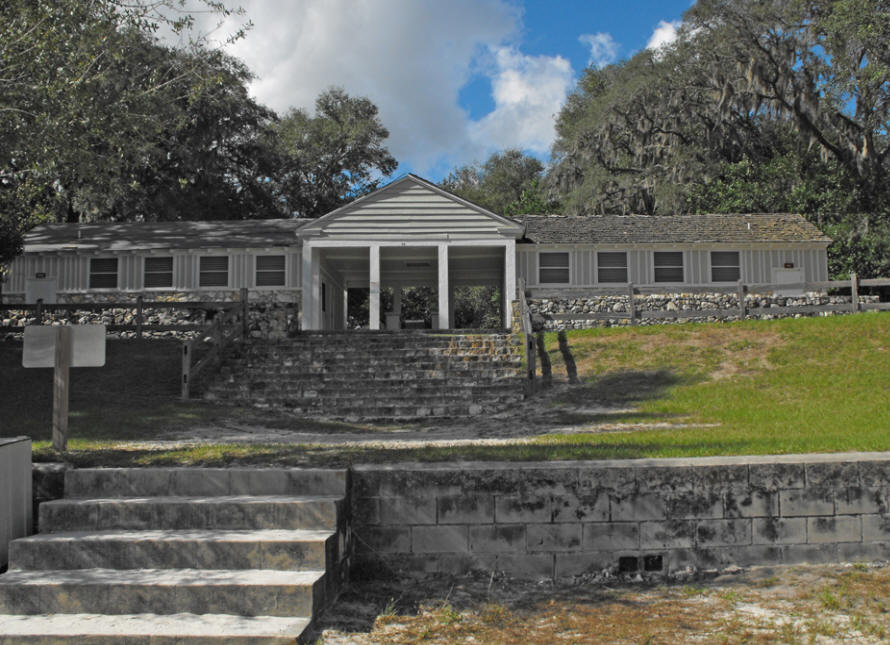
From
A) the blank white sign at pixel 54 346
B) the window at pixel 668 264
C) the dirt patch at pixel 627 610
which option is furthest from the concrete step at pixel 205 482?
the window at pixel 668 264

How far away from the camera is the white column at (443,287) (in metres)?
20.5

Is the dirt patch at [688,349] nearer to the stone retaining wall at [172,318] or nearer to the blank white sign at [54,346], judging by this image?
the stone retaining wall at [172,318]

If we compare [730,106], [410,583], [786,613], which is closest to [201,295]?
[410,583]

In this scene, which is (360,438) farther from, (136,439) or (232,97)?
(232,97)

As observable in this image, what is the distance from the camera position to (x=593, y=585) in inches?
223

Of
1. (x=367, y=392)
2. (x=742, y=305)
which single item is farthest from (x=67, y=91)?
(x=742, y=305)

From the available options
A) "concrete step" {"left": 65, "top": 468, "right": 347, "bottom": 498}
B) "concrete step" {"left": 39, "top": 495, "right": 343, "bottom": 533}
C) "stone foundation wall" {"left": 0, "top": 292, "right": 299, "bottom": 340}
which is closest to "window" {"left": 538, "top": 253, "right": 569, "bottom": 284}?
"stone foundation wall" {"left": 0, "top": 292, "right": 299, "bottom": 340}

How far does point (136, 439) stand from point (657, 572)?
247 inches

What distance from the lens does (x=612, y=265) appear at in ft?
76.4

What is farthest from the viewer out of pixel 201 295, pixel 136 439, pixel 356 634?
pixel 201 295

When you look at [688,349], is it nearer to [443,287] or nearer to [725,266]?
[443,287]

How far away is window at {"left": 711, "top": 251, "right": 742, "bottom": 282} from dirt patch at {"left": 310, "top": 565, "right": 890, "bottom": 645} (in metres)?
18.7

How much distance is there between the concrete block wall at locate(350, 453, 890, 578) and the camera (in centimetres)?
579

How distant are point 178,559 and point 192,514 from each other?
46cm
